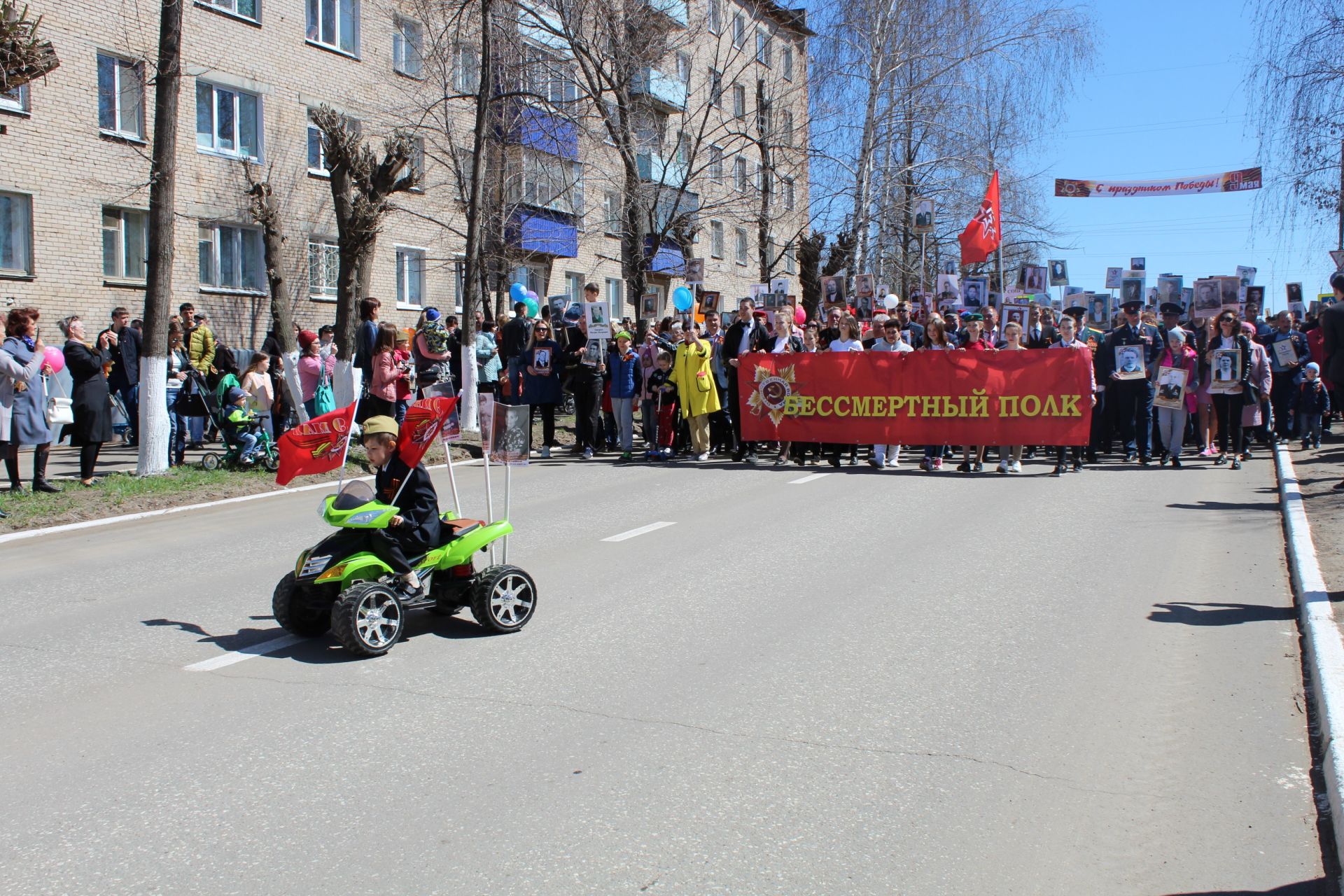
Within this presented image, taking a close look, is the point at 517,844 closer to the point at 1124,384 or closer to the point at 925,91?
the point at 1124,384

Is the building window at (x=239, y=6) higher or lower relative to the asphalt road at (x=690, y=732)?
higher

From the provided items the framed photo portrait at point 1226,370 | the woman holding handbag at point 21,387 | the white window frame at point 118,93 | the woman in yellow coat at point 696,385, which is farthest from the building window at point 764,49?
the woman holding handbag at point 21,387

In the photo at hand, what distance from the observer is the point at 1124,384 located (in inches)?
661

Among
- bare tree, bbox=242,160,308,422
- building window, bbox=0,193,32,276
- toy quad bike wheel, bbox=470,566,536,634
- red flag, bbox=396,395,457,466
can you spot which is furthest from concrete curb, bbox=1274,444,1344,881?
building window, bbox=0,193,32,276

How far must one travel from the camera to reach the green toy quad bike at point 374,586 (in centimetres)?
652

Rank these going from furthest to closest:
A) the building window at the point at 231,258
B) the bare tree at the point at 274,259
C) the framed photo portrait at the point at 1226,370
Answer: the building window at the point at 231,258 < the bare tree at the point at 274,259 < the framed photo portrait at the point at 1226,370

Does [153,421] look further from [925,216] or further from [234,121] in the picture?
[925,216]

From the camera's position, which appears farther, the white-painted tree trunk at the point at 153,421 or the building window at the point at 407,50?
the building window at the point at 407,50

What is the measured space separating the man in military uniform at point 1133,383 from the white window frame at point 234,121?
66.7 ft

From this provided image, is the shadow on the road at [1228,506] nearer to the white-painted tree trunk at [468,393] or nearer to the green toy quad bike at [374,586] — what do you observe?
the green toy quad bike at [374,586]

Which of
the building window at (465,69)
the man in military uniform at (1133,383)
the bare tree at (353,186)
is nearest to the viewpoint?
the man in military uniform at (1133,383)

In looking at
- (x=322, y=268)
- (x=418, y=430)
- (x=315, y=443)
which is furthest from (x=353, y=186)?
(x=418, y=430)

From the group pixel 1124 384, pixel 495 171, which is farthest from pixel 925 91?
pixel 1124 384

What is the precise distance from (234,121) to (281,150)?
128 cm
